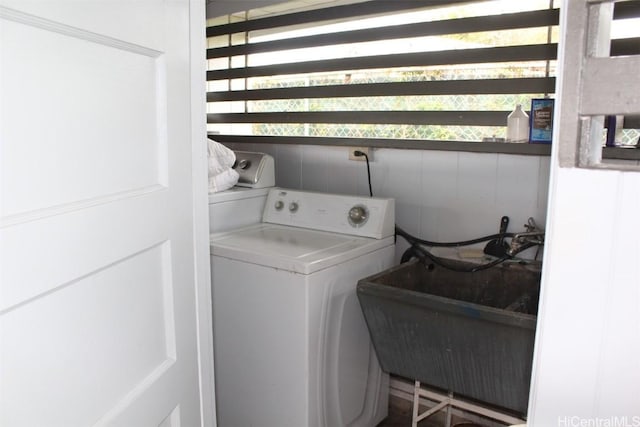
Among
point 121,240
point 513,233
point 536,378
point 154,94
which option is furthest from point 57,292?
point 513,233

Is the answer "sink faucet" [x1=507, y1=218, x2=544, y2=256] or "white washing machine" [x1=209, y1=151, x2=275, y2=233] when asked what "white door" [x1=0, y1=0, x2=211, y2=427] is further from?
"sink faucet" [x1=507, y1=218, x2=544, y2=256]

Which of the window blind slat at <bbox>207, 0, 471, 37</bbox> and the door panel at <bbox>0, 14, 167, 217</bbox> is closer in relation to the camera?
the door panel at <bbox>0, 14, 167, 217</bbox>

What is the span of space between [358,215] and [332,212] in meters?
0.14

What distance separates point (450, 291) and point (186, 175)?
1317 millimetres

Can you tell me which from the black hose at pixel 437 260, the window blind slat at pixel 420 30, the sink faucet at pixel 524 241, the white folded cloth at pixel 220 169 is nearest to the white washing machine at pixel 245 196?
the white folded cloth at pixel 220 169

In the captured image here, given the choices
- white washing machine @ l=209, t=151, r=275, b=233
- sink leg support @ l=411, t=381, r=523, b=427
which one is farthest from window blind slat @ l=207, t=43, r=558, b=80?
sink leg support @ l=411, t=381, r=523, b=427

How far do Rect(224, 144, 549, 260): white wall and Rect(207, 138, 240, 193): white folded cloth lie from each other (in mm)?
464

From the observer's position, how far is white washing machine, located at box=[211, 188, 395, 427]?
1873 mm

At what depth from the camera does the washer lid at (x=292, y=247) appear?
1.86 meters

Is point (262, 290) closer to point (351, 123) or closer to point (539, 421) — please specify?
point (351, 123)

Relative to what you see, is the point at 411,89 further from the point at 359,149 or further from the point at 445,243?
the point at 445,243

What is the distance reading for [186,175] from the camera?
127cm

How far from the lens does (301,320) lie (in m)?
1.84

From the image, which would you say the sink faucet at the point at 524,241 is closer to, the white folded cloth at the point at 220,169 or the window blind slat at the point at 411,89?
the window blind slat at the point at 411,89
